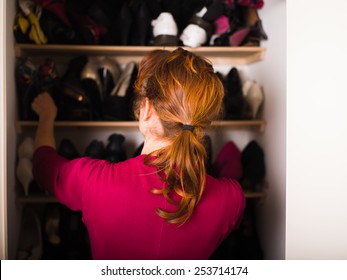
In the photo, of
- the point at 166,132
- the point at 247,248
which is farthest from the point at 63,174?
the point at 247,248

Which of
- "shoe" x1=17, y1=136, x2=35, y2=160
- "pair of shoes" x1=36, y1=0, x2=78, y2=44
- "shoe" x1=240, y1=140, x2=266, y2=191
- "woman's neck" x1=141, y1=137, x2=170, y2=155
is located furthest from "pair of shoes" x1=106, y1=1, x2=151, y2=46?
"woman's neck" x1=141, y1=137, x2=170, y2=155

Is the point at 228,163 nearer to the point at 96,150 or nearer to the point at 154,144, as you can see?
the point at 96,150

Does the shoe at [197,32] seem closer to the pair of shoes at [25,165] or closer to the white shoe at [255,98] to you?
the white shoe at [255,98]

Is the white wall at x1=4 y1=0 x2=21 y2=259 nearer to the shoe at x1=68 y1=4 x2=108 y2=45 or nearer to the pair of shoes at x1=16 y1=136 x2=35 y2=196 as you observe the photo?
the pair of shoes at x1=16 y1=136 x2=35 y2=196

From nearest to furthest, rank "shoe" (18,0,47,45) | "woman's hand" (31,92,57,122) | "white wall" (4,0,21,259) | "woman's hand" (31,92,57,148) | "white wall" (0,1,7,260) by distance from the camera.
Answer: "white wall" (0,1,7,260) < "woman's hand" (31,92,57,148) < "white wall" (4,0,21,259) < "woman's hand" (31,92,57,122) < "shoe" (18,0,47,45)

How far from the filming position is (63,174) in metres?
1.13

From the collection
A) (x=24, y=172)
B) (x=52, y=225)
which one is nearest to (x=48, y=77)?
(x=24, y=172)

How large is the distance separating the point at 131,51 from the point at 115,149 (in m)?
0.50

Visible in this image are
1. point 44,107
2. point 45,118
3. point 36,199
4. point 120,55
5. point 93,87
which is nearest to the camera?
point 45,118

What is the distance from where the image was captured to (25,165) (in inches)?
71.4

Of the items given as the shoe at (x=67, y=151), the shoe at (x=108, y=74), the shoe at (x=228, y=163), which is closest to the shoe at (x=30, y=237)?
the shoe at (x=67, y=151)

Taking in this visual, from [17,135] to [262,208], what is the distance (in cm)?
131

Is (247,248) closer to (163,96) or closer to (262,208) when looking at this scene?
(262,208)

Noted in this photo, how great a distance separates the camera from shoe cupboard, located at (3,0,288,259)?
187 centimetres
